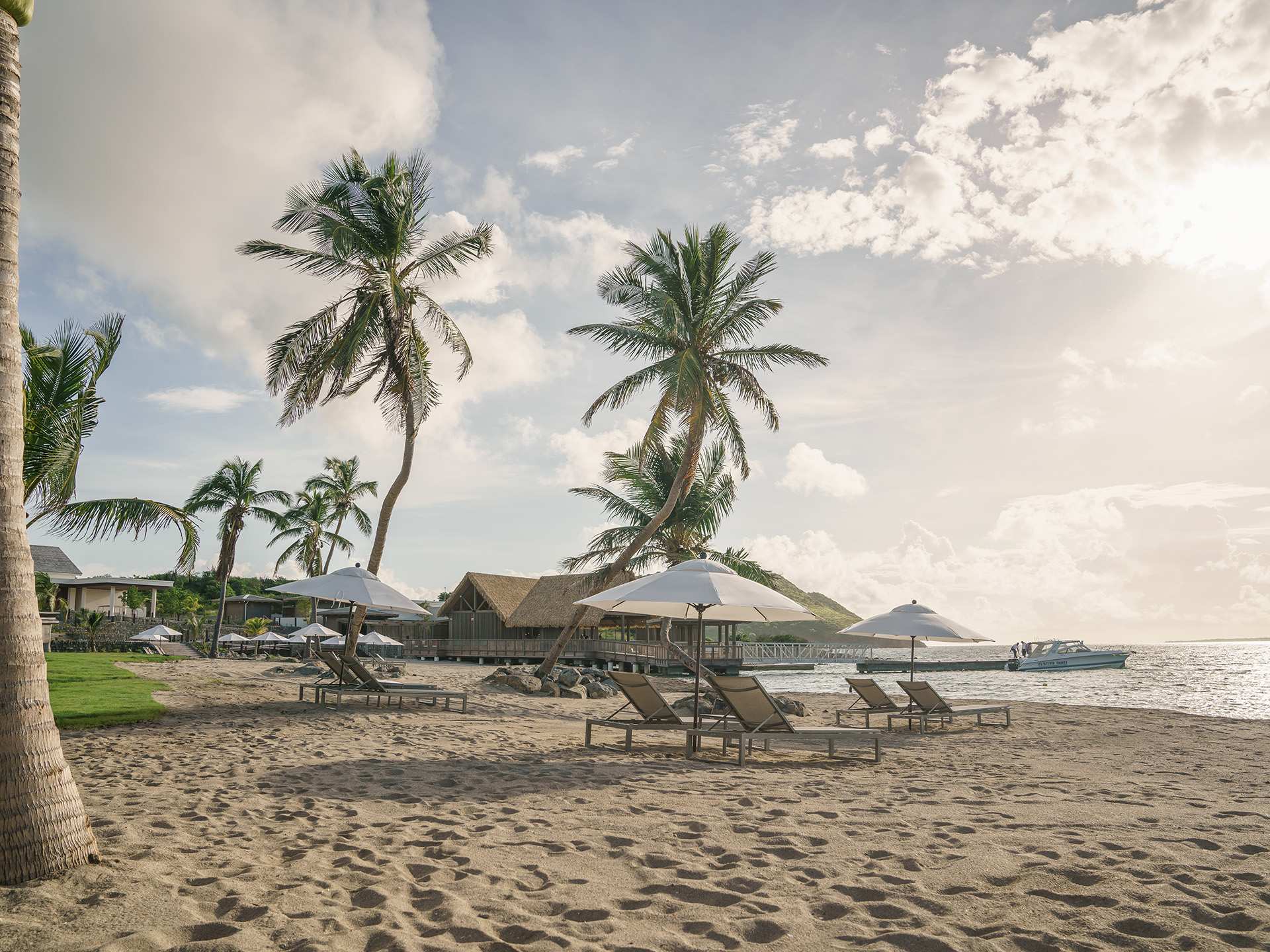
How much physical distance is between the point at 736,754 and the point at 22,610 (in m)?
5.99

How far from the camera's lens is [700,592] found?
7441mm

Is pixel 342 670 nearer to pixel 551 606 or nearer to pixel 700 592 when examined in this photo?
pixel 700 592

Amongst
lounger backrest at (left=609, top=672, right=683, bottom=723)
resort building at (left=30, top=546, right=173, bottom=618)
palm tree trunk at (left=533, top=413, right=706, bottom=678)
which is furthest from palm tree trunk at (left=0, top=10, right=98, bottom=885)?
resort building at (left=30, top=546, right=173, bottom=618)

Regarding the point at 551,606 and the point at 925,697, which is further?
the point at 551,606

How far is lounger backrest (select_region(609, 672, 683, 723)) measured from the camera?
8000 millimetres

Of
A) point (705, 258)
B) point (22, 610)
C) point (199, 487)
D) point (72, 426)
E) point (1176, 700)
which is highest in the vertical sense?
point (705, 258)

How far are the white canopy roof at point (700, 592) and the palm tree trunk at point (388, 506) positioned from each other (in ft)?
25.5

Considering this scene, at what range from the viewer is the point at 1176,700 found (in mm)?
24422

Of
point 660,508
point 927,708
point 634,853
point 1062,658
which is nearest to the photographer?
point 634,853

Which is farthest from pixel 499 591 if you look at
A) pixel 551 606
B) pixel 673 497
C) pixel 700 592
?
pixel 700 592

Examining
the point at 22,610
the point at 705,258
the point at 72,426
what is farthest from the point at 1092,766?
the point at 705,258

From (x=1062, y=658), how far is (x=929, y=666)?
6760 millimetres

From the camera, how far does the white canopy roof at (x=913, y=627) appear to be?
10648 millimetres

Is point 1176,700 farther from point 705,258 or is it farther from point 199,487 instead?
point 199,487
